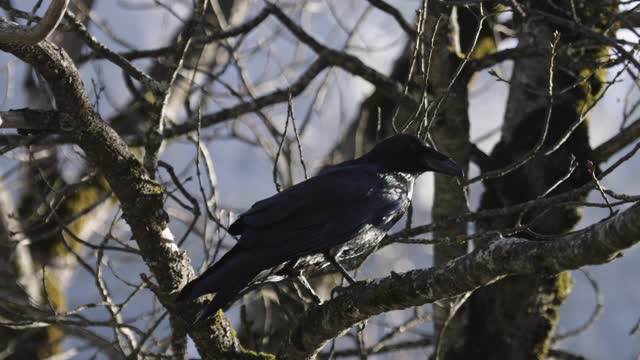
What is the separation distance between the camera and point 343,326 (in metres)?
3.80

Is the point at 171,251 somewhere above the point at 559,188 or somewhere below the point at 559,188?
below

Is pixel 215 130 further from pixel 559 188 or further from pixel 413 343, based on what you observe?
pixel 559 188

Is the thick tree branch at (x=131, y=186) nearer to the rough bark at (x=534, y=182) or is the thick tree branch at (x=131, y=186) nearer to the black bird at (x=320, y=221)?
the black bird at (x=320, y=221)

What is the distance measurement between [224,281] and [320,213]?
29.6 inches

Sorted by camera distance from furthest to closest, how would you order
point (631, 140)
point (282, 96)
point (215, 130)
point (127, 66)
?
point (215, 130) → point (282, 96) → point (631, 140) → point (127, 66)

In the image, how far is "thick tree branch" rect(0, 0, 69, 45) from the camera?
3.22 m

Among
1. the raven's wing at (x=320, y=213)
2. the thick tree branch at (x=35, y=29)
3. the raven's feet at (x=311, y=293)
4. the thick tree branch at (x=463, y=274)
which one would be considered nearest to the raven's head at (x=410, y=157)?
the raven's wing at (x=320, y=213)

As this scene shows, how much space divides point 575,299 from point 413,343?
41.4 ft

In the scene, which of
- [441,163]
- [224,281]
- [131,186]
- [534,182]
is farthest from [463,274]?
[534,182]

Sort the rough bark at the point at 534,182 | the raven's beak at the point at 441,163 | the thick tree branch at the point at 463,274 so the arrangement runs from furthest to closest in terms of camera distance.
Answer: the rough bark at the point at 534,182
the raven's beak at the point at 441,163
the thick tree branch at the point at 463,274

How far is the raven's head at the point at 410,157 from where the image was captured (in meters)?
4.79

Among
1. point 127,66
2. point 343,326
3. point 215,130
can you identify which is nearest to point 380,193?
point 343,326

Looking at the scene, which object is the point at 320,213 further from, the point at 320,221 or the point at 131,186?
the point at 131,186

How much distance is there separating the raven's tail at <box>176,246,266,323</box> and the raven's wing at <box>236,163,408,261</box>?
121 mm
